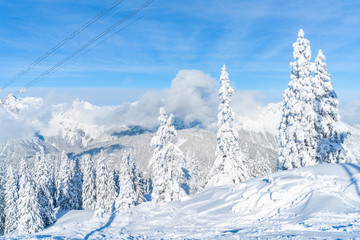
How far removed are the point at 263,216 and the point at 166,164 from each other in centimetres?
1722

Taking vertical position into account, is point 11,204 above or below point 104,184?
below

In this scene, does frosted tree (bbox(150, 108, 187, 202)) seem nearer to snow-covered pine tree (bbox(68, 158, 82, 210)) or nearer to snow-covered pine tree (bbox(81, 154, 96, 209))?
snow-covered pine tree (bbox(81, 154, 96, 209))

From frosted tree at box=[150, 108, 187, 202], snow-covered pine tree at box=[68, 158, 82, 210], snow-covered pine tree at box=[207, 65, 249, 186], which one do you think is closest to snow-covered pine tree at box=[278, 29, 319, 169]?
snow-covered pine tree at box=[207, 65, 249, 186]

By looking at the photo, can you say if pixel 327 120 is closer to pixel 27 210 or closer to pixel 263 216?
pixel 263 216

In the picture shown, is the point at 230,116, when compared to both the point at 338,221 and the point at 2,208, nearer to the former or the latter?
the point at 338,221

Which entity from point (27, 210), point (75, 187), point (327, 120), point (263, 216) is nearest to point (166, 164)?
point (327, 120)

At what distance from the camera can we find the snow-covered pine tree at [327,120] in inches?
858

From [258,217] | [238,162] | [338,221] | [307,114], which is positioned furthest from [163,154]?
[338,221]

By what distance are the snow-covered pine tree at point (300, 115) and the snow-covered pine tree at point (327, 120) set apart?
580 mm

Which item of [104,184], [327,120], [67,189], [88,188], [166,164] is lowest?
[88,188]

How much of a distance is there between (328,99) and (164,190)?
63.5 ft

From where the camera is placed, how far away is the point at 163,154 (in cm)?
2623

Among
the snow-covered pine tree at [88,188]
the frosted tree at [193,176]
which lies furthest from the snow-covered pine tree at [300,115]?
the snow-covered pine tree at [88,188]

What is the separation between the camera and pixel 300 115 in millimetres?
22766
